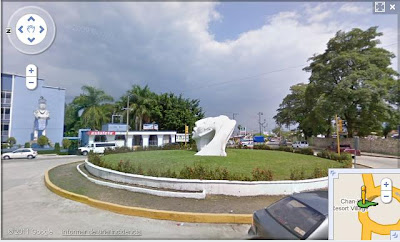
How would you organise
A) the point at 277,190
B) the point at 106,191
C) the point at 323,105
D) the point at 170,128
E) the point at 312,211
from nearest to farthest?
the point at 312,211 < the point at 277,190 < the point at 106,191 < the point at 323,105 < the point at 170,128

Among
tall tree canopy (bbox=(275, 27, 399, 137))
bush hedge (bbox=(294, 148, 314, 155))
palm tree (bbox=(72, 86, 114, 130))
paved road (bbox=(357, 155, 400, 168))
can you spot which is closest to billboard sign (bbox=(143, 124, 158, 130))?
palm tree (bbox=(72, 86, 114, 130))

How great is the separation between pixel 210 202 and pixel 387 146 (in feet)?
89.6

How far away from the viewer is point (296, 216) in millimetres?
2982

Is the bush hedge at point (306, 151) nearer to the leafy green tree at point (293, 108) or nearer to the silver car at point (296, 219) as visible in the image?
the silver car at point (296, 219)

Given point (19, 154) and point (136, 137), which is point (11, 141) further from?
point (136, 137)

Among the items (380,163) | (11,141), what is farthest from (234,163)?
(11,141)

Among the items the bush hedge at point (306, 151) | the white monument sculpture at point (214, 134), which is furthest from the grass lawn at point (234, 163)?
the bush hedge at point (306, 151)

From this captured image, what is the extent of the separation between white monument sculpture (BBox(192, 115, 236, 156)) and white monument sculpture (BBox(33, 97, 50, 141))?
91.1ft

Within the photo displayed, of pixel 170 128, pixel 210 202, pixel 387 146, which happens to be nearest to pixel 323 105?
pixel 387 146

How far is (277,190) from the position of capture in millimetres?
6539

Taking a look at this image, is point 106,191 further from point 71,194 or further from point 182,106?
point 182,106

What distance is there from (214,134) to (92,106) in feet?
89.5

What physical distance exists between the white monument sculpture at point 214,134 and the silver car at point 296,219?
8.33 meters

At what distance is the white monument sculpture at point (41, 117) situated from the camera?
29.6m
